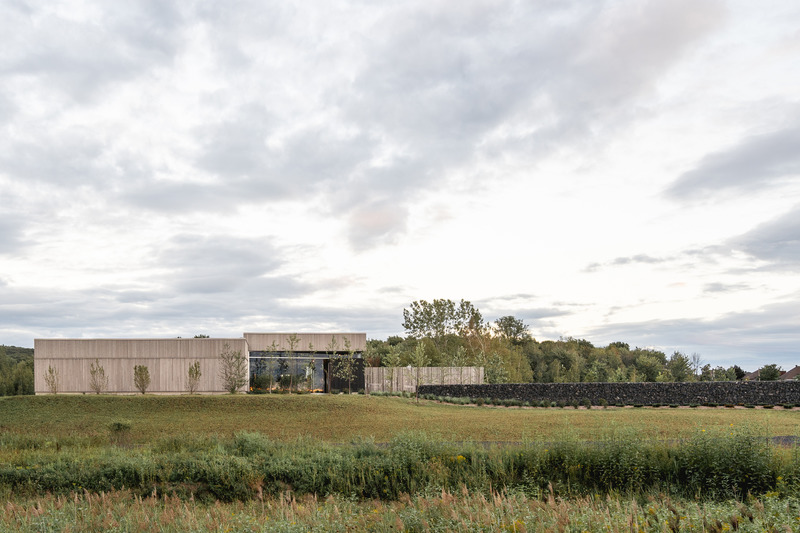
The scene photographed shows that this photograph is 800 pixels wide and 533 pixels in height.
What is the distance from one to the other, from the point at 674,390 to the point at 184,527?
91.9ft

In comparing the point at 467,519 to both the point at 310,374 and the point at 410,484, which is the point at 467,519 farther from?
the point at 310,374

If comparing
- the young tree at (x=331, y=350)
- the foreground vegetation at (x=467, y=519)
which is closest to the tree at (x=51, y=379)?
the young tree at (x=331, y=350)

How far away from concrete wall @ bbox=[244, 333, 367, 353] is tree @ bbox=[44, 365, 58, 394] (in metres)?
9.76

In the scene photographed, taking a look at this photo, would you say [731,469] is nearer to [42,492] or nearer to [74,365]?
[42,492]

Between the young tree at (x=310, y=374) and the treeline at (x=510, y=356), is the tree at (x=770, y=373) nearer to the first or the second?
the treeline at (x=510, y=356)

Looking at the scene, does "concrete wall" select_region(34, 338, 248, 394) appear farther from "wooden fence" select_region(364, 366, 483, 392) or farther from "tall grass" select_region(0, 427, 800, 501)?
"tall grass" select_region(0, 427, 800, 501)

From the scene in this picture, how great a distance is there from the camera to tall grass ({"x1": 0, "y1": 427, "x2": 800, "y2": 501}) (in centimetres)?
849

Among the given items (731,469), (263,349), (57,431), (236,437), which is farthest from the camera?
(263,349)

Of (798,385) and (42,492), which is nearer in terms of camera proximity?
(42,492)

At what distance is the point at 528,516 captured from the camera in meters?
5.18

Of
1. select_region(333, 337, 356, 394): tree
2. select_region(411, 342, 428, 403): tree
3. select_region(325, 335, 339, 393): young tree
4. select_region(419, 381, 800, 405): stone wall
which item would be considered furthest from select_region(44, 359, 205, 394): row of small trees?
select_region(419, 381, 800, 405): stone wall

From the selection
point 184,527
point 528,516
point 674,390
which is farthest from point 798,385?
point 184,527

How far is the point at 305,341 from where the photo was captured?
3491 cm

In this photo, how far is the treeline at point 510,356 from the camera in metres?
42.3
